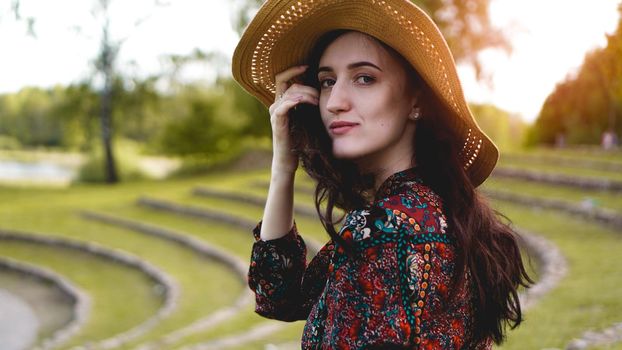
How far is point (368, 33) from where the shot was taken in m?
1.54

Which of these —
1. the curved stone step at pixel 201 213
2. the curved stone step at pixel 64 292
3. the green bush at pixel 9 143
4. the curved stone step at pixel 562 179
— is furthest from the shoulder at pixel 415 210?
the green bush at pixel 9 143

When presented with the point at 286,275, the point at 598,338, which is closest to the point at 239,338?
the point at 598,338

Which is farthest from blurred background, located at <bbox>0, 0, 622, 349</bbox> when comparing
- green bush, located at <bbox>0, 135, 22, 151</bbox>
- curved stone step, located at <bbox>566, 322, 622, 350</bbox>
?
green bush, located at <bbox>0, 135, 22, 151</bbox>

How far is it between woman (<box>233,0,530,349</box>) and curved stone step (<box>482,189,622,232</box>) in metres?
7.48

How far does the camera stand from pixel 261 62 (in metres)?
1.88

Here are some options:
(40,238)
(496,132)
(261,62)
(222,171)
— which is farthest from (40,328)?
(496,132)

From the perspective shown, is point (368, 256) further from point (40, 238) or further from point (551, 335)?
point (40, 238)

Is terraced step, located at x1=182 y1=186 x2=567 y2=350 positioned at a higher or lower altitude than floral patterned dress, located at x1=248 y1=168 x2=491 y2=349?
lower

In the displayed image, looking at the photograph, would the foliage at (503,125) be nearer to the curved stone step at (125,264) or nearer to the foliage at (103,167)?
the foliage at (103,167)

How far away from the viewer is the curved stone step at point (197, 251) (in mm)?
6770

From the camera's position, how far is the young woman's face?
1543 mm

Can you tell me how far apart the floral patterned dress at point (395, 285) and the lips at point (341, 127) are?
7.7 inches

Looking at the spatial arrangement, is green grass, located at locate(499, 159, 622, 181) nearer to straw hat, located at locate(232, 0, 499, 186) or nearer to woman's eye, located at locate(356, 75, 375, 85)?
straw hat, located at locate(232, 0, 499, 186)

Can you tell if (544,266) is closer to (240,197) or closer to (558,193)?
(558,193)
